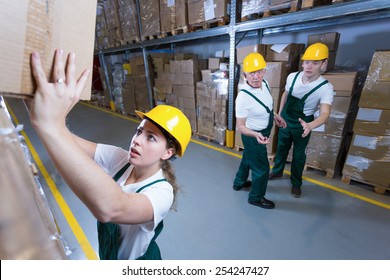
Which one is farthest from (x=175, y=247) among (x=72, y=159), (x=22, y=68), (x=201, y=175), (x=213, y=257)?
(x=22, y=68)

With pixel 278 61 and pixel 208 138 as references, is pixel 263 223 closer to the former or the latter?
pixel 278 61

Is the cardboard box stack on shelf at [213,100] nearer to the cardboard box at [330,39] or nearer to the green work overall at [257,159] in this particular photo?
the cardboard box at [330,39]

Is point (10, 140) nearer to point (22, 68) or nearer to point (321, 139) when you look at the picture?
point (22, 68)

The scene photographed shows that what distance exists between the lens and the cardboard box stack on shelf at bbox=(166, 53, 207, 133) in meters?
5.12

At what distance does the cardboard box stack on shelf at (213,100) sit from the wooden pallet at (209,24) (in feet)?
2.25

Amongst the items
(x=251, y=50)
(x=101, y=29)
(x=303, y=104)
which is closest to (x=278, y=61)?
(x=251, y=50)

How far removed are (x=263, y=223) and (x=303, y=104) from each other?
1.68 metres

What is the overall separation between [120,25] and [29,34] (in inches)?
289

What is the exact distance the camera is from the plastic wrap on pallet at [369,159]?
9.64ft

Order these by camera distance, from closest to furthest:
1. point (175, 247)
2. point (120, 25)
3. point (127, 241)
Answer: point (127, 241), point (175, 247), point (120, 25)

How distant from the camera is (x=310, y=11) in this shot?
118 inches

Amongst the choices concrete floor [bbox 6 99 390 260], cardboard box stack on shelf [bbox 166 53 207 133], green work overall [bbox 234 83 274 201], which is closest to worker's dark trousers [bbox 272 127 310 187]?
concrete floor [bbox 6 99 390 260]

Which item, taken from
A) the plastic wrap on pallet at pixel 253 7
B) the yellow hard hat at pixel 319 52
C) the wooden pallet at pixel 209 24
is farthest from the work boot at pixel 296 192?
the wooden pallet at pixel 209 24

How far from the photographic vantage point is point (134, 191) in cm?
112
